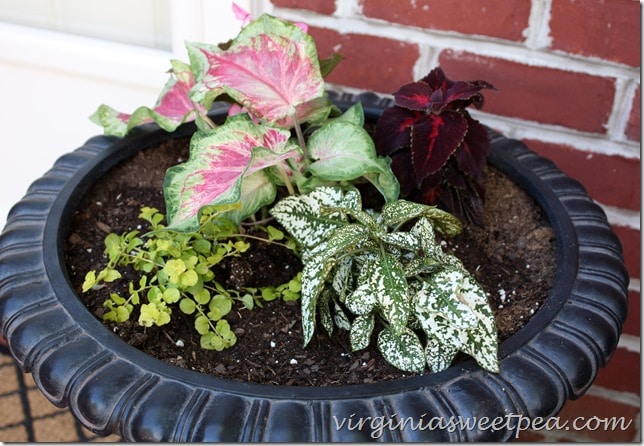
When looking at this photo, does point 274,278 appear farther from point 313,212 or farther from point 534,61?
point 534,61

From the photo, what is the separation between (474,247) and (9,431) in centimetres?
102

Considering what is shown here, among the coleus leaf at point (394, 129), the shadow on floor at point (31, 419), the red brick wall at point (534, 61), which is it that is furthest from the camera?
the shadow on floor at point (31, 419)


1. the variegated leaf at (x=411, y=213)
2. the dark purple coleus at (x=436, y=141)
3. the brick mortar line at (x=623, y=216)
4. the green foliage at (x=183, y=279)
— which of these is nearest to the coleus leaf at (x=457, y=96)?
the dark purple coleus at (x=436, y=141)

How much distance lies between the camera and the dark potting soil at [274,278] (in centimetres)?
71

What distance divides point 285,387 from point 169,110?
0.42 meters

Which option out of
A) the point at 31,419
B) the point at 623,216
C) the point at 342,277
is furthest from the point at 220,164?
the point at 31,419

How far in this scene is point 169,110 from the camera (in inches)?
35.1

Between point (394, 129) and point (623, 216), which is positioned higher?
point (394, 129)

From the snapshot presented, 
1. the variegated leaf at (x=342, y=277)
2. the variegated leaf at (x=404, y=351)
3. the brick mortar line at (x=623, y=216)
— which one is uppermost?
the variegated leaf at (x=342, y=277)

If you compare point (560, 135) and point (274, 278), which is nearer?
point (274, 278)

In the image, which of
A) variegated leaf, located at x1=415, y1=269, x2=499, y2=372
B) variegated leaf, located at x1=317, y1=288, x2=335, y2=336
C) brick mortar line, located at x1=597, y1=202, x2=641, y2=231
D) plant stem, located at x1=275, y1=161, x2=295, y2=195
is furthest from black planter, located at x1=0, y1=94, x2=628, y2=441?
brick mortar line, located at x1=597, y1=202, x2=641, y2=231

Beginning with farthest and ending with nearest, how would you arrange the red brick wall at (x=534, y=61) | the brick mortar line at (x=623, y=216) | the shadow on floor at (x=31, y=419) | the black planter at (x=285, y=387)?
the shadow on floor at (x=31, y=419), the brick mortar line at (x=623, y=216), the red brick wall at (x=534, y=61), the black planter at (x=285, y=387)

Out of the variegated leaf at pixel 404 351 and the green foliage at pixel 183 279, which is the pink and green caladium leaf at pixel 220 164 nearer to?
the green foliage at pixel 183 279

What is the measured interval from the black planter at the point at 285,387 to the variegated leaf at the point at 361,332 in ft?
0.28
